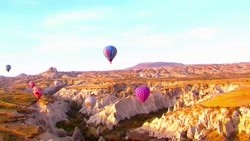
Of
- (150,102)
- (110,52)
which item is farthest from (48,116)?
(150,102)

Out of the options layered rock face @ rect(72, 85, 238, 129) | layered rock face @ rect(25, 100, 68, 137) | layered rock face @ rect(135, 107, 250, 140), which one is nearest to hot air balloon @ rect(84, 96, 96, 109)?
layered rock face @ rect(72, 85, 238, 129)

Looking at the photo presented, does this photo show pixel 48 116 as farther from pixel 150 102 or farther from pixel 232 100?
pixel 232 100

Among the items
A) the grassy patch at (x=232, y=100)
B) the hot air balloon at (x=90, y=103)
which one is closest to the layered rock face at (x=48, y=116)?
the hot air balloon at (x=90, y=103)

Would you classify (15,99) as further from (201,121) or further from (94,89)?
(201,121)

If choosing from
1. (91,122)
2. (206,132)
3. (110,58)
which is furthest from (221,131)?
(91,122)

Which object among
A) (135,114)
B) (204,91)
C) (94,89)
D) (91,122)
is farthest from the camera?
(94,89)

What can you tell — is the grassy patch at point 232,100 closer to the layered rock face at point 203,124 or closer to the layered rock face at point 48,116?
the layered rock face at point 203,124

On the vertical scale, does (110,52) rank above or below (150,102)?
above

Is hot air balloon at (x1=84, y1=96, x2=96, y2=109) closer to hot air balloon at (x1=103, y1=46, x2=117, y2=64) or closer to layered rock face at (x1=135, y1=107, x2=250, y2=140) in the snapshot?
hot air balloon at (x1=103, y1=46, x2=117, y2=64)
